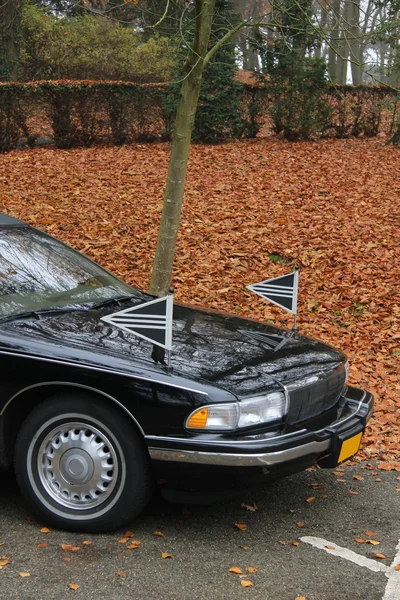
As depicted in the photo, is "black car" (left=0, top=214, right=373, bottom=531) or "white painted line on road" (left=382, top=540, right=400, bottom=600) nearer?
"white painted line on road" (left=382, top=540, right=400, bottom=600)

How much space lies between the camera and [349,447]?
4.19 meters

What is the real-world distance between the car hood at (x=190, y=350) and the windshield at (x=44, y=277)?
0.71 ft

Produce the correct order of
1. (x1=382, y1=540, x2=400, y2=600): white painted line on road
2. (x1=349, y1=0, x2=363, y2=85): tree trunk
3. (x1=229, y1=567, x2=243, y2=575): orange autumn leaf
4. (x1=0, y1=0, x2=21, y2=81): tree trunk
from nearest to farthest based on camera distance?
(x1=382, y1=540, x2=400, y2=600): white painted line on road
(x1=229, y1=567, x2=243, y2=575): orange autumn leaf
(x1=349, y1=0, x2=363, y2=85): tree trunk
(x1=0, y1=0, x2=21, y2=81): tree trunk

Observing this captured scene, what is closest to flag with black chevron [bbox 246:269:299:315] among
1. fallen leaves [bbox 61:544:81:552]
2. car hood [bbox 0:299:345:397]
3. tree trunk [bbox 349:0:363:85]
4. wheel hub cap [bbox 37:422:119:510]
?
car hood [bbox 0:299:345:397]

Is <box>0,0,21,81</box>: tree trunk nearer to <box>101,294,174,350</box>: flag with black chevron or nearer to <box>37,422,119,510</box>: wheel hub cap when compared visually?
<box>101,294,174,350</box>: flag with black chevron

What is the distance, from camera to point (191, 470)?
3648mm

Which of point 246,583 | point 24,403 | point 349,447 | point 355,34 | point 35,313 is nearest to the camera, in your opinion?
point 246,583

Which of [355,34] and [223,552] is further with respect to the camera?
[355,34]

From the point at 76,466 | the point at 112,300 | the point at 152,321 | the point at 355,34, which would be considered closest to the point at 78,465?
the point at 76,466

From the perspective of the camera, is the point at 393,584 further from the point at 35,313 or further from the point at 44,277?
the point at 44,277

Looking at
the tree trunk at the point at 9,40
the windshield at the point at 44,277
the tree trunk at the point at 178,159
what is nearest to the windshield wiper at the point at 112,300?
the windshield at the point at 44,277

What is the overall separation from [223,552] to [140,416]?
84 centimetres

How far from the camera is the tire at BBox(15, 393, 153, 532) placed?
3.75 m

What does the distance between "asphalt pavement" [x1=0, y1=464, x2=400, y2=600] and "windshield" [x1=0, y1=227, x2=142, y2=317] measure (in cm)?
119
